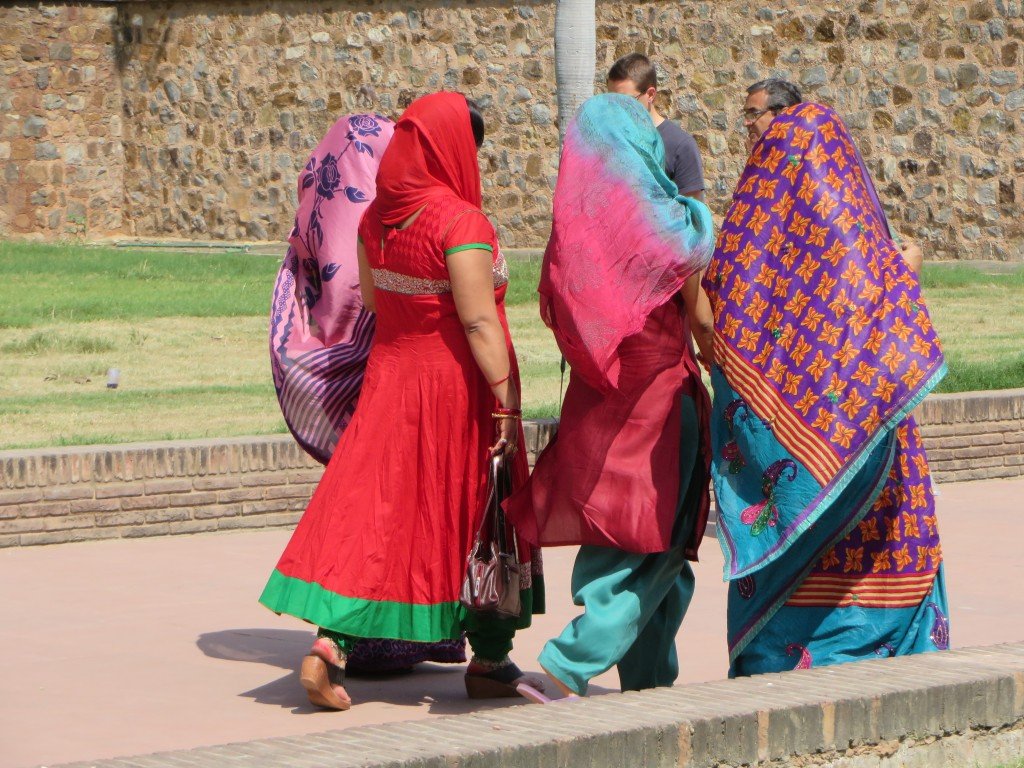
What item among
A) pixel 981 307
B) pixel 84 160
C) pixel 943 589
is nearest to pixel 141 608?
pixel 943 589

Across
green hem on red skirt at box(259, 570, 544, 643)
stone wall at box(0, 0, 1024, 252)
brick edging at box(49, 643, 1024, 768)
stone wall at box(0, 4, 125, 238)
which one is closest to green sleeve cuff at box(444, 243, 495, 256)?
green hem on red skirt at box(259, 570, 544, 643)

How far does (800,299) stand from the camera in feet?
13.7

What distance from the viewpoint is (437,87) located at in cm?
1670

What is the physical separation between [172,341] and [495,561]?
7490 millimetres

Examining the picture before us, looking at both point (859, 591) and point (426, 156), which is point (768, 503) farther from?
point (426, 156)

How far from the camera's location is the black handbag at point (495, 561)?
181 inches

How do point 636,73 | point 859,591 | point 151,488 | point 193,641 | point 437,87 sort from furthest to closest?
1. point 437,87
2. point 636,73
3. point 151,488
4. point 193,641
5. point 859,591

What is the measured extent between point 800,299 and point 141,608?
2.73 meters

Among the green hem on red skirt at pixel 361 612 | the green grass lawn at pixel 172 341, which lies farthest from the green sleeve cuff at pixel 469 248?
the green grass lawn at pixel 172 341

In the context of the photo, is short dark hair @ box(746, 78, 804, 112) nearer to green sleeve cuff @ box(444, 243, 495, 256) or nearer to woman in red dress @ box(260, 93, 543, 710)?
woman in red dress @ box(260, 93, 543, 710)

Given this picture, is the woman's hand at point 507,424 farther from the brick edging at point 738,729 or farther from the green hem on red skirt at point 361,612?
the brick edging at point 738,729

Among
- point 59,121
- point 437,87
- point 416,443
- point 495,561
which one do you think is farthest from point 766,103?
point 59,121

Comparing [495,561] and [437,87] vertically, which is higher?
[437,87]

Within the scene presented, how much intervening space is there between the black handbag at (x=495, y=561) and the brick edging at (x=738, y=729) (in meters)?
0.79
